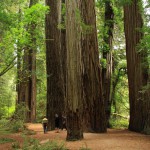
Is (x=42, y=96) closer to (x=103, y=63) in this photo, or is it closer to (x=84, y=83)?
(x=103, y=63)

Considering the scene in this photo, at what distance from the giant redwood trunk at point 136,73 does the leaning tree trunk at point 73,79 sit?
433 cm

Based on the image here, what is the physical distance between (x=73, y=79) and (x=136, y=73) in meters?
5.34

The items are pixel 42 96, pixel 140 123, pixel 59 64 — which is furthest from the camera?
pixel 42 96

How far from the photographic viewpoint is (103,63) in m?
18.8

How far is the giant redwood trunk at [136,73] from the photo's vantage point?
14734 mm

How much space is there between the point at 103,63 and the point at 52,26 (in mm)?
3945

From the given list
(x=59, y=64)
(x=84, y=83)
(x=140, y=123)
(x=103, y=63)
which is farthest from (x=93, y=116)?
(x=103, y=63)

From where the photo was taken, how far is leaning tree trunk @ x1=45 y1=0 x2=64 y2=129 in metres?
16.3

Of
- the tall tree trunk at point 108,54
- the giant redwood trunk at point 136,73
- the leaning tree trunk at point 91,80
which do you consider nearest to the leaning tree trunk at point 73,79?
the leaning tree trunk at point 91,80

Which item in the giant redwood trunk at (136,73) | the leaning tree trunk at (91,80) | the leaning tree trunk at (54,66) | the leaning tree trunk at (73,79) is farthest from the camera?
the leaning tree trunk at (54,66)

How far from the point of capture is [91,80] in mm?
14445

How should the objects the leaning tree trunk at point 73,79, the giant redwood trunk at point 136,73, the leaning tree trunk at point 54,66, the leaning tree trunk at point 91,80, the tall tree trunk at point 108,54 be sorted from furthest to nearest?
the tall tree trunk at point 108,54 < the leaning tree trunk at point 54,66 < the giant redwood trunk at point 136,73 < the leaning tree trunk at point 91,80 < the leaning tree trunk at point 73,79

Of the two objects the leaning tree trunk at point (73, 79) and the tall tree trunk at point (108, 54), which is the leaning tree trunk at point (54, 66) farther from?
the leaning tree trunk at point (73, 79)

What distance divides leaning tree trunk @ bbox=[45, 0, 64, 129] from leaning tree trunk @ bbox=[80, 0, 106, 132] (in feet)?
7.17
